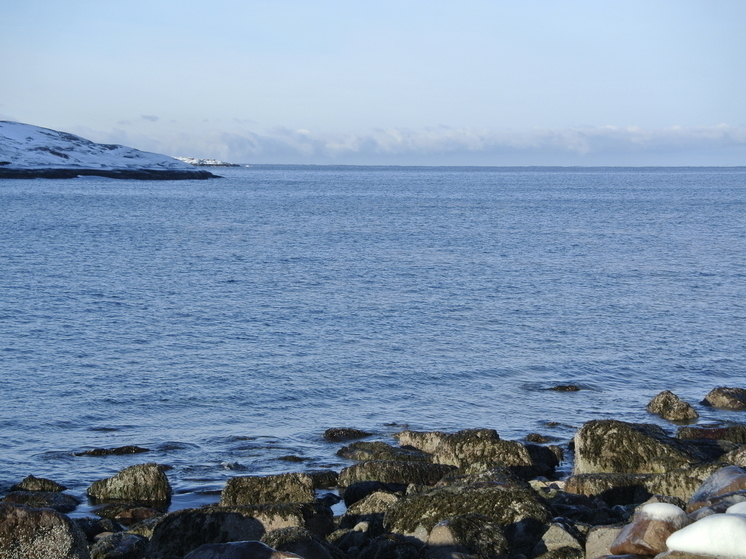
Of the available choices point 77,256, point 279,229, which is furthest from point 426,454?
point 279,229

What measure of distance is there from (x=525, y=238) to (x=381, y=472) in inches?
2084

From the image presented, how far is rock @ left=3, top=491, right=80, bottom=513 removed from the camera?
14.6m

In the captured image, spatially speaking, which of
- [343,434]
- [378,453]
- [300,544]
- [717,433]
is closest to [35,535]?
[300,544]

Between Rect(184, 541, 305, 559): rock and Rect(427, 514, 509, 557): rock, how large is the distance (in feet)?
7.62

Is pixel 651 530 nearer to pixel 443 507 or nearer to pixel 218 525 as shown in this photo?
pixel 443 507

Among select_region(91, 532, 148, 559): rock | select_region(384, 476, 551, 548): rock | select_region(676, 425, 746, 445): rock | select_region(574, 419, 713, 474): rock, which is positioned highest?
select_region(384, 476, 551, 548): rock

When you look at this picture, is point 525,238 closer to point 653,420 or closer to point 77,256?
point 77,256

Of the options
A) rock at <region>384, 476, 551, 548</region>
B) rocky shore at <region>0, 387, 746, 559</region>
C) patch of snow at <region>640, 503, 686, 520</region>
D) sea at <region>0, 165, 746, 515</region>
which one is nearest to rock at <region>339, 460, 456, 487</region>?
A: rocky shore at <region>0, 387, 746, 559</region>

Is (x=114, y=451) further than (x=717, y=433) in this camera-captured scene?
No

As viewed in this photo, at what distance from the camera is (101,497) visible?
15.3 m

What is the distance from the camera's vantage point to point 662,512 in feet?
27.1

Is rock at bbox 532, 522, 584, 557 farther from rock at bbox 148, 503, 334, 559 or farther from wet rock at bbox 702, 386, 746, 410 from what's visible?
wet rock at bbox 702, 386, 746, 410

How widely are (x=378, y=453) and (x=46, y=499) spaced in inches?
240

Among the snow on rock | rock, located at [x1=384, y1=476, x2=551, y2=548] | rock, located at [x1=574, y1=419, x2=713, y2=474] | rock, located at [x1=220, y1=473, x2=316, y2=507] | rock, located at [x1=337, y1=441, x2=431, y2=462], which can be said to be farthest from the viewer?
rock, located at [x1=337, y1=441, x2=431, y2=462]
